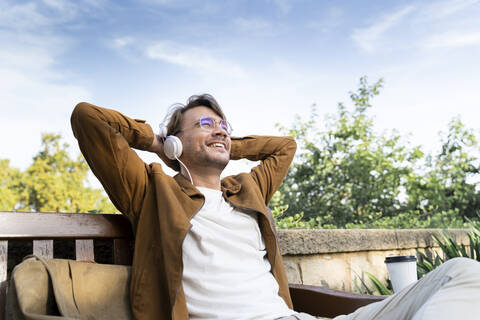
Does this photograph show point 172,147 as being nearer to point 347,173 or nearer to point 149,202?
point 149,202

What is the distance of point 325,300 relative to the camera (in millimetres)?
2158

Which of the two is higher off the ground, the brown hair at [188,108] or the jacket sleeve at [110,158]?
the brown hair at [188,108]

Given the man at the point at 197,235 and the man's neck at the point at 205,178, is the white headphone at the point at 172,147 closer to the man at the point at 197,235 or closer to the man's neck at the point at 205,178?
the man at the point at 197,235

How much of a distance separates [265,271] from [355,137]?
241 inches

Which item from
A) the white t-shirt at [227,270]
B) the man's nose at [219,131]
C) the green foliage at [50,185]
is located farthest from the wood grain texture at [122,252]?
the green foliage at [50,185]

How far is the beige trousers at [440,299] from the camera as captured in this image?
51.8 inches

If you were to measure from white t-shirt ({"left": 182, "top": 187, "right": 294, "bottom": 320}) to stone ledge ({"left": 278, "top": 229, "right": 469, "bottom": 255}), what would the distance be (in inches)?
32.0

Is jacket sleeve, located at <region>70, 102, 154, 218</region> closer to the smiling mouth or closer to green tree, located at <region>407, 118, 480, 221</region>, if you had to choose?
the smiling mouth

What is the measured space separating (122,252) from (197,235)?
0.37 m

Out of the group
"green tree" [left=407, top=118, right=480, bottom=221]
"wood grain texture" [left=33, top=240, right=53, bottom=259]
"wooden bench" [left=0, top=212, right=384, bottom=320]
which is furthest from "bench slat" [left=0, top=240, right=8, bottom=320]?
"green tree" [left=407, top=118, right=480, bottom=221]

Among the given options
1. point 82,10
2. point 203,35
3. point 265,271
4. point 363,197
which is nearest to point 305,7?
point 203,35

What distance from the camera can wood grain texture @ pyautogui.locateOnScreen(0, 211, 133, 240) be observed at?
171cm

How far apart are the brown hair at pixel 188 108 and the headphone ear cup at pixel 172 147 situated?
0.72ft

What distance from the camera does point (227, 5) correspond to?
7.91 m
